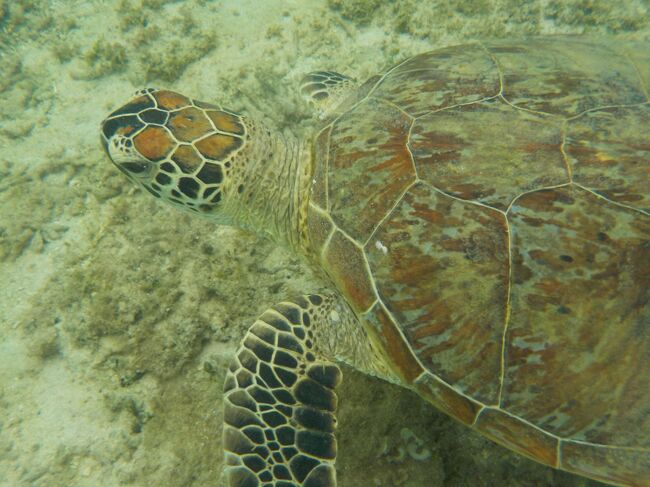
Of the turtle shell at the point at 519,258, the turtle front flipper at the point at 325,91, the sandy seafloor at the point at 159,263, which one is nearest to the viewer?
the turtle shell at the point at 519,258

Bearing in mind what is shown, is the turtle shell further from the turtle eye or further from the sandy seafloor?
the turtle eye

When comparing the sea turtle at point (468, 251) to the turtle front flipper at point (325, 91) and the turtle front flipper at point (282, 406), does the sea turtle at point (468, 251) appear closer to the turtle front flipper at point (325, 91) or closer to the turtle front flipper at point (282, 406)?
the turtle front flipper at point (282, 406)

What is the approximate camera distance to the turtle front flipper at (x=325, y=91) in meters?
2.40

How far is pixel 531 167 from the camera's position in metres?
1.34

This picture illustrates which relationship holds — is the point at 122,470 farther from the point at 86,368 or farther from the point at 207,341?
the point at 207,341

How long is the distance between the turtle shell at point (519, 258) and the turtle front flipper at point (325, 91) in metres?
0.89

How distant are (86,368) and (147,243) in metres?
0.85

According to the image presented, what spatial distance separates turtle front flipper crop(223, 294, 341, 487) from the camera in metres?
1.49

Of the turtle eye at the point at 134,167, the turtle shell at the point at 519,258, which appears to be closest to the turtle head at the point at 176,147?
the turtle eye at the point at 134,167

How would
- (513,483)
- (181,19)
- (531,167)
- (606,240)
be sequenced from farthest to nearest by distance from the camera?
(181,19) < (513,483) < (531,167) < (606,240)

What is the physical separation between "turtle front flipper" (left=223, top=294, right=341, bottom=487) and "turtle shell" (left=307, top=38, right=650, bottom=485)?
0.33 meters

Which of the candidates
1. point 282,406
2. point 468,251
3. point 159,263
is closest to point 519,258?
point 468,251

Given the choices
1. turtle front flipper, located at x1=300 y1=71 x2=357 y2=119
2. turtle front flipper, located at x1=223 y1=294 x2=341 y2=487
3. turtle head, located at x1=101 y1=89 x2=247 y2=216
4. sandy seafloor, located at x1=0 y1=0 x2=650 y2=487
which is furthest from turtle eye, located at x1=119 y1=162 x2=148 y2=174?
turtle front flipper, located at x1=300 y1=71 x2=357 y2=119

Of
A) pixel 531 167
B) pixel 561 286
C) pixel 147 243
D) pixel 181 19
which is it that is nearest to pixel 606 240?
pixel 561 286
